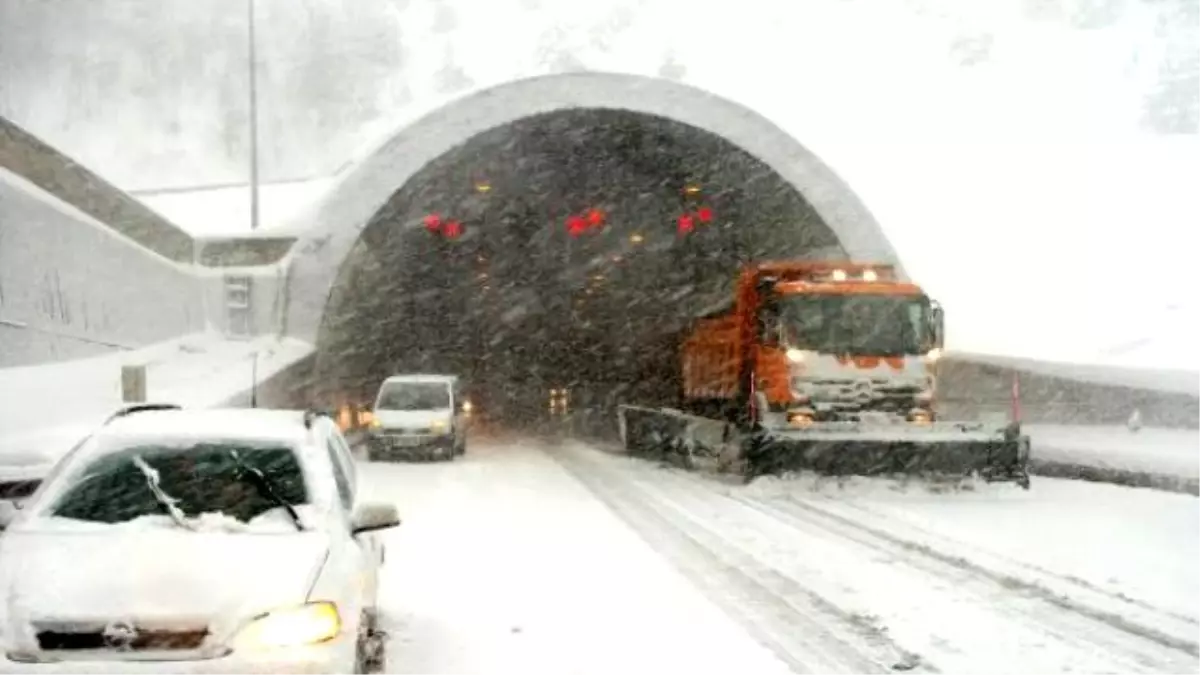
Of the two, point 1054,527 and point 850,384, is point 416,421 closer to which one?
point 850,384

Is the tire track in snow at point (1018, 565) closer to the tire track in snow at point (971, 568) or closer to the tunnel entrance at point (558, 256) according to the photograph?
the tire track in snow at point (971, 568)

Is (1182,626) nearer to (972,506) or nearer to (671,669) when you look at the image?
(671,669)

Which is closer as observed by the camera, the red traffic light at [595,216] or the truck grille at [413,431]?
the truck grille at [413,431]

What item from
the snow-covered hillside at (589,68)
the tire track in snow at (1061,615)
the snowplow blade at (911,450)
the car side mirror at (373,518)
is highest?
the snow-covered hillside at (589,68)

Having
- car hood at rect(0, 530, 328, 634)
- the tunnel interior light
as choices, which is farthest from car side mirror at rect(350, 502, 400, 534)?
the tunnel interior light

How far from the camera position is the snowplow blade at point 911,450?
68.9 ft

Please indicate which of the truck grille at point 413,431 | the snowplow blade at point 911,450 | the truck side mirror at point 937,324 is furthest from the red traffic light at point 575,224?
the snowplow blade at point 911,450

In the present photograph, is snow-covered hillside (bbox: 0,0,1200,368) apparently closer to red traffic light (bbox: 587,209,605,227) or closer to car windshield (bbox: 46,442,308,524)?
red traffic light (bbox: 587,209,605,227)

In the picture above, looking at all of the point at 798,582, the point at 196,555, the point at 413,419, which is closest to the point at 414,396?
the point at 413,419

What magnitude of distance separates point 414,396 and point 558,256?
992 inches

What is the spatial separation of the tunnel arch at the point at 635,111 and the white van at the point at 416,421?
6489 millimetres

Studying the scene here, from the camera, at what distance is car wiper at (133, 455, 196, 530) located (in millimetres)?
7684

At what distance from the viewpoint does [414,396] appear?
32.7 m

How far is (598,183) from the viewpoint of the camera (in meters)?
47.3
